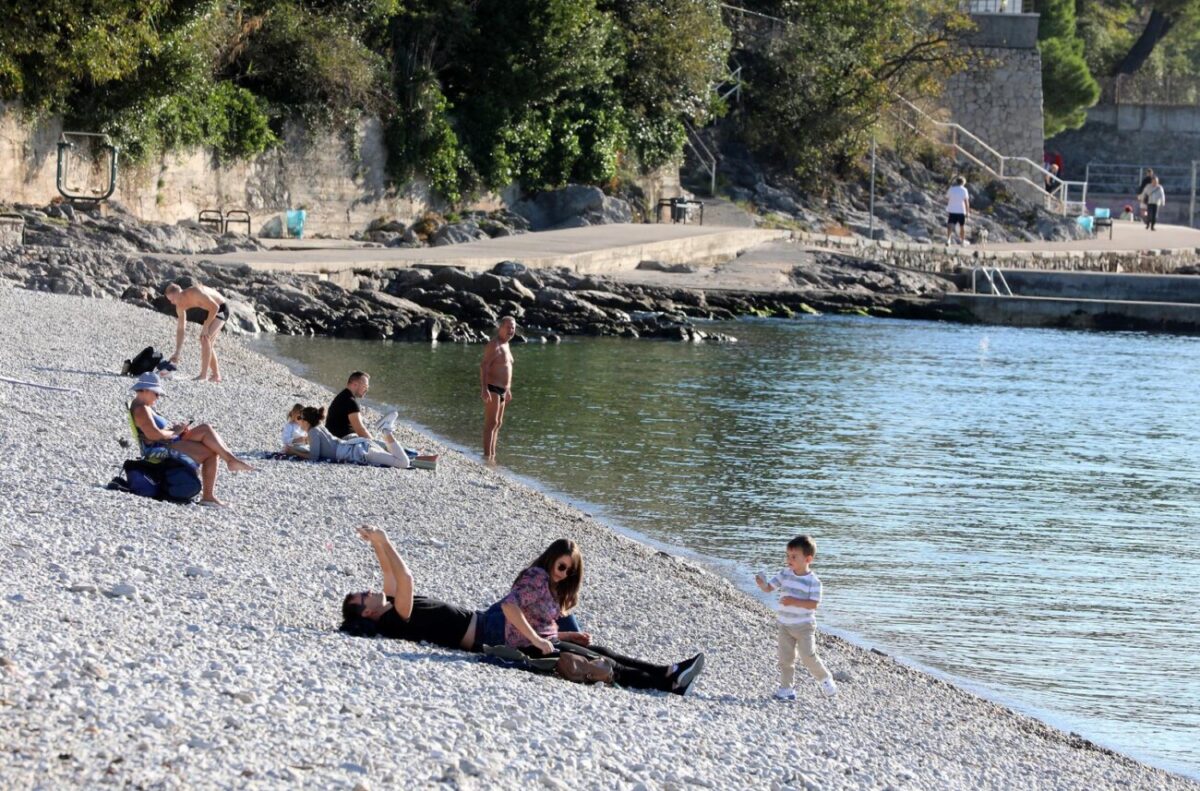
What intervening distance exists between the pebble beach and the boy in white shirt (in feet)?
0.59

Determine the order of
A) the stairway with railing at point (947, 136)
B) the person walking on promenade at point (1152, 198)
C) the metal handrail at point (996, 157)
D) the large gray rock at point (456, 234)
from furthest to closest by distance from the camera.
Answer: the person walking on promenade at point (1152, 198) → the metal handrail at point (996, 157) → the stairway with railing at point (947, 136) → the large gray rock at point (456, 234)

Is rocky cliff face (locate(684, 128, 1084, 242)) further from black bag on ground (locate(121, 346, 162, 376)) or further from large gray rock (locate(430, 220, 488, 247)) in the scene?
black bag on ground (locate(121, 346, 162, 376))

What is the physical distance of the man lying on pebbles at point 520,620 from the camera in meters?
8.05

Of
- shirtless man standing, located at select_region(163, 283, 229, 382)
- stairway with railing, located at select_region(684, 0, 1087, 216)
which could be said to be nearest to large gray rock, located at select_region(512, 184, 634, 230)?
stairway with railing, located at select_region(684, 0, 1087, 216)

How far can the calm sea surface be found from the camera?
10.7m

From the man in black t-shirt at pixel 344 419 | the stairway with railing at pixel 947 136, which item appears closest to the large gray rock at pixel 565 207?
the stairway with railing at pixel 947 136

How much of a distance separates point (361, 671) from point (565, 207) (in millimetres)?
32238

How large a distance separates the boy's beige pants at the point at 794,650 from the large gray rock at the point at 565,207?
1194 inches

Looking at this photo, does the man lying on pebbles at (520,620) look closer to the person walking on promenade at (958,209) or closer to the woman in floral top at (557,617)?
the woman in floral top at (557,617)

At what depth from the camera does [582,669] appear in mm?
8031

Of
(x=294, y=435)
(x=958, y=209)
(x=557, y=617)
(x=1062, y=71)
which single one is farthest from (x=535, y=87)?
(x=557, y=617)

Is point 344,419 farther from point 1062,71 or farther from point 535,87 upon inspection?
point 1062,71

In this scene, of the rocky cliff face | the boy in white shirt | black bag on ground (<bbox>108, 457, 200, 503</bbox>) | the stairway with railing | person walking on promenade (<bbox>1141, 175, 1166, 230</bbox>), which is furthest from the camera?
person walking on promenade (<bbox>1141, 175, 1166, 230</bbox>)

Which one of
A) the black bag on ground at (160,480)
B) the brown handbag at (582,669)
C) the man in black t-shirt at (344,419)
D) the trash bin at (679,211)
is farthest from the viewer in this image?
the trash bin at (679,211)
